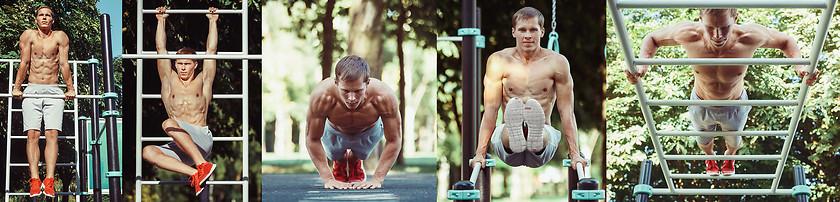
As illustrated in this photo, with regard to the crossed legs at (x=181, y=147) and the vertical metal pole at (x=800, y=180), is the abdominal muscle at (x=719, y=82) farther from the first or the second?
the crossed legs at (x=181, y=147)

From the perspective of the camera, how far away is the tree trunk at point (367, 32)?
9.29 meters

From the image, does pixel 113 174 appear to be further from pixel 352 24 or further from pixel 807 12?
pixel 807 12

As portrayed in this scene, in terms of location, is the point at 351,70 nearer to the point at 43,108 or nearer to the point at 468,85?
the point at 468,85

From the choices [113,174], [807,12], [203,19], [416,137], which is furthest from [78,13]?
[807,12]

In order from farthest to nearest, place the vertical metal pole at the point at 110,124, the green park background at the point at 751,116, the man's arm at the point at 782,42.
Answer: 1. the green park background at the point at 751,116
2. the vertical metal pole at the point at 110,124
3. the man's arm at the point at 782,42

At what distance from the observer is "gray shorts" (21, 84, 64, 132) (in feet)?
26.1

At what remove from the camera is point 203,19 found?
8.94 metres

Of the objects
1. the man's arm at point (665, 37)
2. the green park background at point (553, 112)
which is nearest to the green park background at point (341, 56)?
the green park background at point (553, 112)

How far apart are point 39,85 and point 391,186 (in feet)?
10.7

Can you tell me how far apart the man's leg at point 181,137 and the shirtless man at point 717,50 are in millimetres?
3414

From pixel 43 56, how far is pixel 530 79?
416 centimetres

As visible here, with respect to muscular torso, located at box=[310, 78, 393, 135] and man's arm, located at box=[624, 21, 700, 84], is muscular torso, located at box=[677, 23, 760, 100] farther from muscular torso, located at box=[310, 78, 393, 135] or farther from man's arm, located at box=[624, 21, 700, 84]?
muscular torso, located at box=[310, 78, 393, 135]

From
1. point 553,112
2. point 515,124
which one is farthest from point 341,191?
point 515,124

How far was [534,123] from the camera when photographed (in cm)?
538
